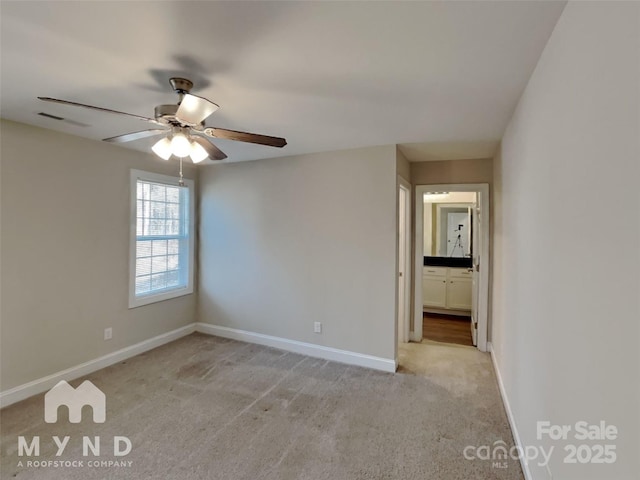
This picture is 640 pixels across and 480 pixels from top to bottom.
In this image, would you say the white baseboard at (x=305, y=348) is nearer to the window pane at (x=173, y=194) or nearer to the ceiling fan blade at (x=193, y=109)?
the window pane at (x=173, y=194)

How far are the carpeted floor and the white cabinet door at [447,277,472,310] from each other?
74.0 inches

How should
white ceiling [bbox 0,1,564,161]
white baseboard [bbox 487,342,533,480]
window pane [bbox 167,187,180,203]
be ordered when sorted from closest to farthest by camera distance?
white ceiling [bbox 0,1,564,161], white baseboard [bbox 487,342,533,480], window pane [bbox 167,187,180,203]

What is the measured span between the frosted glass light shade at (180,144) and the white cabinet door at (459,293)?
4842 millimetres

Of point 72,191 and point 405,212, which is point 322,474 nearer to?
point 405,212

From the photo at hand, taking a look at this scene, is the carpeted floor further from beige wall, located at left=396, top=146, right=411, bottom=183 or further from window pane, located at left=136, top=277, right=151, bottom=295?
beige wall, located at left=396, top=146, right=411, bottom=183

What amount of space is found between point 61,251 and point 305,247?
2.45m

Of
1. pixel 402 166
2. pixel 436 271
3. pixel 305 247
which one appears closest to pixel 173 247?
pixel 305 247

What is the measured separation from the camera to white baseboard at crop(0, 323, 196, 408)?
277 cm

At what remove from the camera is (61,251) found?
3.12 metres

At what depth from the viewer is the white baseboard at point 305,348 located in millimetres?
3414

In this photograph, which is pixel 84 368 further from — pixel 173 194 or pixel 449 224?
pixel 449 224

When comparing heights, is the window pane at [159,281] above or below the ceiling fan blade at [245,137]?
below

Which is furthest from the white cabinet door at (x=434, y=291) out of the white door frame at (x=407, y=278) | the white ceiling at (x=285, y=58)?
the white ceiling at (x=285, y=58)

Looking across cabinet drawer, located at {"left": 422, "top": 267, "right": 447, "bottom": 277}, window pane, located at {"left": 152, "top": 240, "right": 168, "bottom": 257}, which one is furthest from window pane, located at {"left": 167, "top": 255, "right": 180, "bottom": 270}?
cabinet drawer, located at {"left": 422, "top": 267, "right": 447, "bottom": 277}
